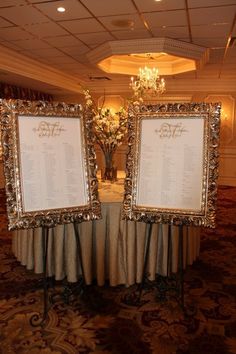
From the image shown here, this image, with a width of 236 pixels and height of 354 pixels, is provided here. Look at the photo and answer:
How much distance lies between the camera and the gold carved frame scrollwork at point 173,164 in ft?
6.73

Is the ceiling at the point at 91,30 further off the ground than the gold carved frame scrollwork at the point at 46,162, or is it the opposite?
the ceiling at the point at 91,30

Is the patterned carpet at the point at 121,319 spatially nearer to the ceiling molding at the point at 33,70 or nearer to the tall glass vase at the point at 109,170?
the tall glass vase at the point at 109,170

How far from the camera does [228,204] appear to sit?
6.30 m

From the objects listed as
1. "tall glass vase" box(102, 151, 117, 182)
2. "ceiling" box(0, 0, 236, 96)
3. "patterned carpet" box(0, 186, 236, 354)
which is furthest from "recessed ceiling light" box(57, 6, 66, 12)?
"patterned carpet" box(0, 186, 236, 354)

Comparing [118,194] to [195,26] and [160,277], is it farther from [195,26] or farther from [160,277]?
[195,26]

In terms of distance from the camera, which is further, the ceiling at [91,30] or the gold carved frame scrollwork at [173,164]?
the ceiling at [91,30]

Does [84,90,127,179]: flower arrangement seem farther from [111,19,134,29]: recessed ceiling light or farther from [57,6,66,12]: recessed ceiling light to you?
[111,19,134,29]: recessed ceiling light

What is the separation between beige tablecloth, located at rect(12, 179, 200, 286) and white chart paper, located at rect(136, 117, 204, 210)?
49 centimetres

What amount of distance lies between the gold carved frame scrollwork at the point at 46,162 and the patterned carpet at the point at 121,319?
0.74 m

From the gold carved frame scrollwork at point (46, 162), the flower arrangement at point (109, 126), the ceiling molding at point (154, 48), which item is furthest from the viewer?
the ceiling molding at point (154, 48)

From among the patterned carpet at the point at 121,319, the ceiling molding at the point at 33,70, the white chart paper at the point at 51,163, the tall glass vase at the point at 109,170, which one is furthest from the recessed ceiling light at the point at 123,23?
the patterned carpet at the point at 121,319

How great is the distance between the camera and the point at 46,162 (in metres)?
2.04

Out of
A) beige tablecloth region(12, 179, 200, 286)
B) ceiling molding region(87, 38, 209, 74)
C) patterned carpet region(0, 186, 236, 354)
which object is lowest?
patterned carpet region(0, 186, 236, 354)

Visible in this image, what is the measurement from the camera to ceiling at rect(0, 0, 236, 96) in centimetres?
371
